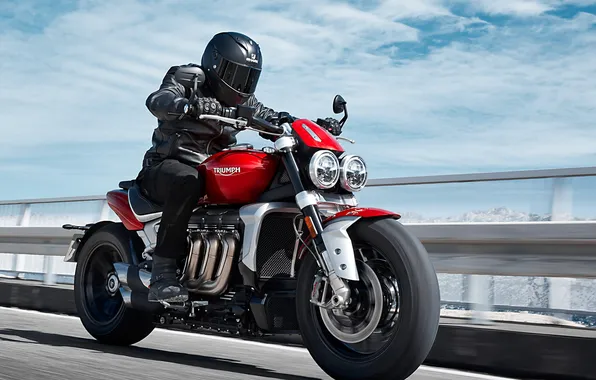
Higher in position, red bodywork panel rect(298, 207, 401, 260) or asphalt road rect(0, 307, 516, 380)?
red bodywork panel rect(298, 207, 401, 260)

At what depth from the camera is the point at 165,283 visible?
5734 mm

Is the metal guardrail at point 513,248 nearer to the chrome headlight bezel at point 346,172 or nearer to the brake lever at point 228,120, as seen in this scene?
the chrome headlight bezel at point 346,172

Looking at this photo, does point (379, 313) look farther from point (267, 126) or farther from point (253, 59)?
point (253, 59)

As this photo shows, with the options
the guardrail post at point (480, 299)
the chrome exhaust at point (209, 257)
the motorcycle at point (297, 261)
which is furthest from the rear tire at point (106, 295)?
the guardrail post at point (480, 299)

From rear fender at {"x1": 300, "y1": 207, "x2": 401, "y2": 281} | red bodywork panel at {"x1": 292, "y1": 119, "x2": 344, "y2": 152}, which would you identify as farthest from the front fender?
red bodywork panel at {"x1": 292, "y1": 119, "x2": 344, "y2": 152}

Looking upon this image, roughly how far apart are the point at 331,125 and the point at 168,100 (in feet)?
3.27

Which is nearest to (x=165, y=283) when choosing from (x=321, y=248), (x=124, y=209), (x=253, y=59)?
(x=124, y=209)

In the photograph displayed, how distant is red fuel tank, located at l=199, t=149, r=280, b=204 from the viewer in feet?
17.8

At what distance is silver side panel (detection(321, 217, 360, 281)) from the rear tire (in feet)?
6.49

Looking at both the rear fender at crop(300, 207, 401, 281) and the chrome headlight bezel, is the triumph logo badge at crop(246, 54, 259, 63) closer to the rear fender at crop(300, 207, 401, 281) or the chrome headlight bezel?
the chrome headlight bezel

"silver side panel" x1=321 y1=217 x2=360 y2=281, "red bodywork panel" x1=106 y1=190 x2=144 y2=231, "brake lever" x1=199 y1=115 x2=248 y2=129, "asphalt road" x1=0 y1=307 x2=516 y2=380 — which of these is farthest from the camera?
"red bodywork panel" x1=106 y1=190 x2=144 y2=231

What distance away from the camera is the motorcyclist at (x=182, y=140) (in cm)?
574

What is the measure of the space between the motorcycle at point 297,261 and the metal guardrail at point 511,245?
1239mm

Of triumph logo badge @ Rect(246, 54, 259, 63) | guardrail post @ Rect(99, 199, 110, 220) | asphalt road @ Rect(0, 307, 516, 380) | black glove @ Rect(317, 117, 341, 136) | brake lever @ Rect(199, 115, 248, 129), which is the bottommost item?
asphalt road @ Rect(0, 307, 516, 380)
